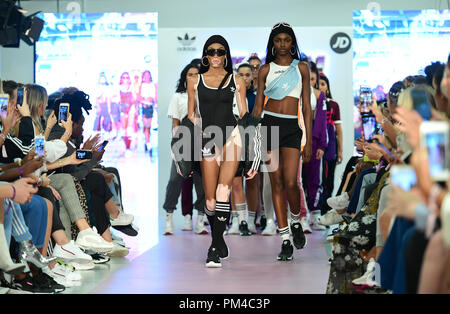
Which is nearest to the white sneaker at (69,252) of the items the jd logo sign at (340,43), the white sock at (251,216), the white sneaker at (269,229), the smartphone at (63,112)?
the smartphone at (63,112)

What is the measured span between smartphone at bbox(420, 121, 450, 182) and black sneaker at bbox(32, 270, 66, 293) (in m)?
2.43

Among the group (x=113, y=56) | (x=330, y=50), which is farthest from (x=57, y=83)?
(x=330, y=50)

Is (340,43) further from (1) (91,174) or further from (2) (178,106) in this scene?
(1) (91,174)

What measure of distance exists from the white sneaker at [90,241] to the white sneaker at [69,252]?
16 centimetres

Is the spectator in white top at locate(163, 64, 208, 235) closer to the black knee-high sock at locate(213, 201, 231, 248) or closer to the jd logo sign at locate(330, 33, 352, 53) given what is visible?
the black knee-high sock at locate(213, 201, 231, 248)

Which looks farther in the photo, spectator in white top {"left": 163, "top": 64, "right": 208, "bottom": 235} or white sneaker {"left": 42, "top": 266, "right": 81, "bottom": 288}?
spectator in white top {"left": 163, "top": 64, "right": 208, "bottom": 235}

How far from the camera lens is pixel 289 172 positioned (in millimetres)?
5137

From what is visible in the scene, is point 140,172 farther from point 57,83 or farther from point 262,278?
point 262,278

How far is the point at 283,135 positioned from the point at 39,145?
1726mm

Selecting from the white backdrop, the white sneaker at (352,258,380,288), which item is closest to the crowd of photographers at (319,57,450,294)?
the white sneaker at (352,258,380,288)

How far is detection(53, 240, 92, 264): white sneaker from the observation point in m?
4.38

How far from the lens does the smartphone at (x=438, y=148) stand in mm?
1851

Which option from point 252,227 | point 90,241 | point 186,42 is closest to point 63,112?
point 90,241

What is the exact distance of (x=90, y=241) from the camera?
4711 millimetres
